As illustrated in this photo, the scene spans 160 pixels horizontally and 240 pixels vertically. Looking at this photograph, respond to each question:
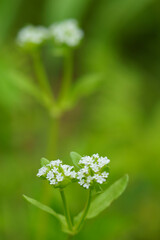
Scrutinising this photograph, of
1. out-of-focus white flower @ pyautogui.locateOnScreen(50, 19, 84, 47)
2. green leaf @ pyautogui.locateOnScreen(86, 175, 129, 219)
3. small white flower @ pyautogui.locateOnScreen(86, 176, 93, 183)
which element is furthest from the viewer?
out-of-focus white flower @ pyautogui.locateOnScreen(50, 19, 84, 47)

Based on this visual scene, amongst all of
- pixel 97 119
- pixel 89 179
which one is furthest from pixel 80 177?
pixel 97 119

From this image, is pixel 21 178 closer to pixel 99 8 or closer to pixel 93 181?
pixel 93 181

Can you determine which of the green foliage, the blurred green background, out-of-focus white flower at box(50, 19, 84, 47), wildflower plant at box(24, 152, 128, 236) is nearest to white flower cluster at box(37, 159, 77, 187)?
wildflower plant at box(24, 152, 128, 236)

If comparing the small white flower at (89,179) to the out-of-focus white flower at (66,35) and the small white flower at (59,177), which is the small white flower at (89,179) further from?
the out-of-focus white flower at (66,35)

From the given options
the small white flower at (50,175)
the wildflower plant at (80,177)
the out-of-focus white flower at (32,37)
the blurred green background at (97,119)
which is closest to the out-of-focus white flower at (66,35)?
the out-of-focus white flower at (32,37)

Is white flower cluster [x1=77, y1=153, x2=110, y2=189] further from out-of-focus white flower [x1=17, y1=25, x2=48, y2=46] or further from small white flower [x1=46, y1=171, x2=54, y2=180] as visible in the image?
out-of-focus white flower [x1=17, y1=25, x2=48, y2=46]

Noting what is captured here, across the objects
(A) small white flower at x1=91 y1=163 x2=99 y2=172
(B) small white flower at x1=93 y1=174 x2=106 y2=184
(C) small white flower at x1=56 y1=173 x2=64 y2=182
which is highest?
(C) small white flower at x1=56 y1=173 x2=64 y2=182

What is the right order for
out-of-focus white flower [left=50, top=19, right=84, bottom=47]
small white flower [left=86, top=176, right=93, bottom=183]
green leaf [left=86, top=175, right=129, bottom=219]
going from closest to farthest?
small white flower [left=86, top=176, right=93, bottom=183]
green leaf [left=86, top=175, right=129, bottom=219]
out-of-focus white flower [left=50, top=19, right=84, bottom=47]
